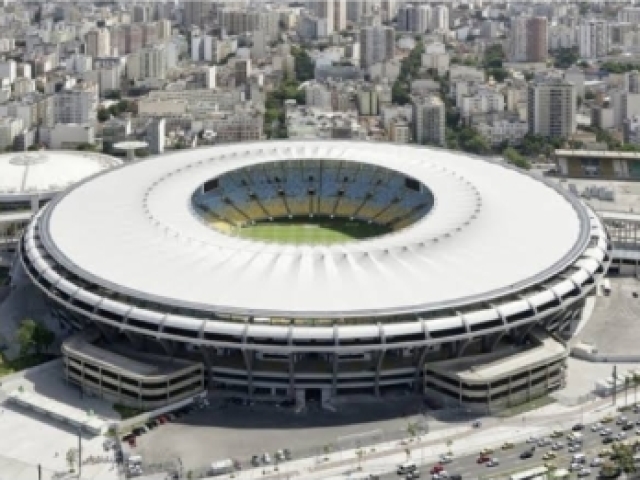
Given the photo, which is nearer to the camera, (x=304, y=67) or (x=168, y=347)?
(x=168, y=347)

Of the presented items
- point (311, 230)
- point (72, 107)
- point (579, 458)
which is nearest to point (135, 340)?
point (311, 230)

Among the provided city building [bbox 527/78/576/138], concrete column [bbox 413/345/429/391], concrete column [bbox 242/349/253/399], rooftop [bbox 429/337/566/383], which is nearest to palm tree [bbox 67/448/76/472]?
concrete column [bbox 242/349/253/399]

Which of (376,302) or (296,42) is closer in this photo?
(376,302)

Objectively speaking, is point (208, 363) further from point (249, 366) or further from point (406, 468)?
point (406, 468)

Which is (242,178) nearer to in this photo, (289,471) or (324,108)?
(289,471)

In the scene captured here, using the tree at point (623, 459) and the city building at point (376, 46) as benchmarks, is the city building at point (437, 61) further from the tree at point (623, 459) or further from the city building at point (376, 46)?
the tree at point (623, 459)

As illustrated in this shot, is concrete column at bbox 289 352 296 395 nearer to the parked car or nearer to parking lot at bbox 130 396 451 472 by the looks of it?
parking lot at bbox 130 396 451 472

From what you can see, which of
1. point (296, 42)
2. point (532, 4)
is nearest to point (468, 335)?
point (296, 42)
